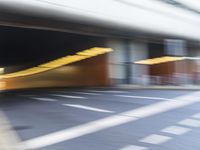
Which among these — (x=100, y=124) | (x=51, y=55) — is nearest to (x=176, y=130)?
(x=100, y=124)

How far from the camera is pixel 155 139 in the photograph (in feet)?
26.7

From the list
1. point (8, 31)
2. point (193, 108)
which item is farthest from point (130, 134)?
point (8, 31)

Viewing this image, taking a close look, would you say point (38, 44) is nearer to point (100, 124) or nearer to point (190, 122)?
point (100, 124)

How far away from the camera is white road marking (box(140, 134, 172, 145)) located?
788 cm

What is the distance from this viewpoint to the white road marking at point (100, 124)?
330 inches

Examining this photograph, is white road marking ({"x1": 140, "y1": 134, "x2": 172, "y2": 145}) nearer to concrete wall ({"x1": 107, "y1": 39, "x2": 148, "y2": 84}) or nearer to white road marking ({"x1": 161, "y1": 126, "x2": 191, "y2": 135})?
white road marking ({"x1": 161, "y1": 126, "x2": 191, "y2": 135})

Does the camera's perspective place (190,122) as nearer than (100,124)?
Yes

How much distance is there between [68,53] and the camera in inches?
1517

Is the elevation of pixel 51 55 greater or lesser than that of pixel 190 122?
greater

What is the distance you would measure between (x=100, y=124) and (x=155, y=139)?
2.59 meters

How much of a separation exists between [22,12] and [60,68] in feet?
62.8

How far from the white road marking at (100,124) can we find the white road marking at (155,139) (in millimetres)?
1452

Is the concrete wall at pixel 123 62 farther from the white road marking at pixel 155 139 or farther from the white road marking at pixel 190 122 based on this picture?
the white road marking at pixel 155 139

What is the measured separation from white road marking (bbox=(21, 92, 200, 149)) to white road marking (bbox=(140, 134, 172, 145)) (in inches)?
57.1
